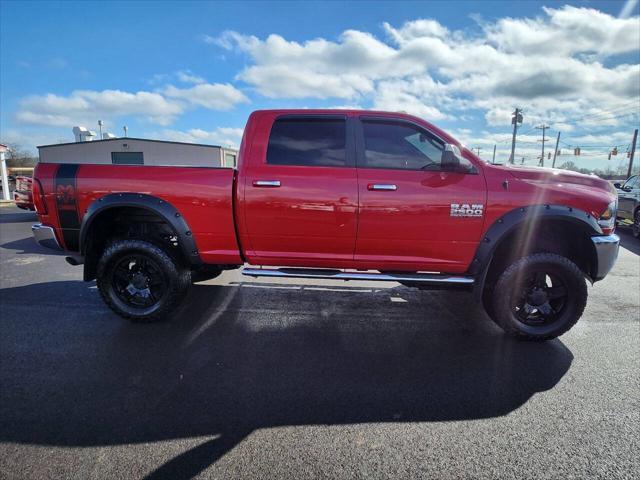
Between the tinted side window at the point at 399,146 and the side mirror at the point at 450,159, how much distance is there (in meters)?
0.17

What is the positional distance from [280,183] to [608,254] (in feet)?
10.6

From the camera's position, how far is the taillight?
3607 mm

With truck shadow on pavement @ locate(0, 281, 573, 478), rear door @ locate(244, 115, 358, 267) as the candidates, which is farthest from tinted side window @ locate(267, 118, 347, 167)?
truck shadow on pavement @ locate(0, 281, 573, 478)

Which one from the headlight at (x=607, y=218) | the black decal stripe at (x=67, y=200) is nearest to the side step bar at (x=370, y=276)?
the headlight at (x=607, y=218)

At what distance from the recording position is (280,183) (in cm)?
342

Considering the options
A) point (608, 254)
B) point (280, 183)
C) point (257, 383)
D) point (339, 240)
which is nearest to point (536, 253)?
point (608, 254)

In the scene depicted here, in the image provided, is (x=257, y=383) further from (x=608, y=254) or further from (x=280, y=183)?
(x=608, y=254)

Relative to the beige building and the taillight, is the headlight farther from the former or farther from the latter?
the beige building

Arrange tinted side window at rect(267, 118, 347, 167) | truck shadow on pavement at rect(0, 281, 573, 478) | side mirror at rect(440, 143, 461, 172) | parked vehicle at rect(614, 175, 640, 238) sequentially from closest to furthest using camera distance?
truck shadow on pavement at rect(0, 281, 573, 478)
side mirror at rect(440, 143, 461, 172)
tinted side window at rect(267, 118, 347, 167)
parked vehicle at rect(614, 175, 640, 238)

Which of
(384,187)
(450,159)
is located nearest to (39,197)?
(384,187)

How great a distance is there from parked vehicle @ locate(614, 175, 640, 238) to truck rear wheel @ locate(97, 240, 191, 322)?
11.5m

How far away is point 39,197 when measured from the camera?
3.62 meters

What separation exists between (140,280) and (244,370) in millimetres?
1748

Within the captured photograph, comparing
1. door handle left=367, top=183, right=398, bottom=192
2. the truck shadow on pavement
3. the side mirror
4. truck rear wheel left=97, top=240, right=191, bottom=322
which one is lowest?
the truck shadow on pavement
